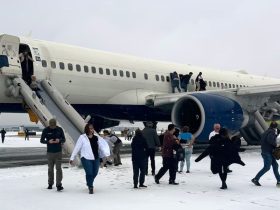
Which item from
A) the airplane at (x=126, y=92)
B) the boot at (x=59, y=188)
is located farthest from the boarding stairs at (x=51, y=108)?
the boot at (x=59, y=188)

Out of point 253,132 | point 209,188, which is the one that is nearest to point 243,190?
point 209,188

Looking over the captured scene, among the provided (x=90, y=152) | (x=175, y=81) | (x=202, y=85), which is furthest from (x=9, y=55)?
(x=202, y=85)

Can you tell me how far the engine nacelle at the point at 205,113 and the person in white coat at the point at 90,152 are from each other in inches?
271

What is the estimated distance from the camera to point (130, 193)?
24.9 feet

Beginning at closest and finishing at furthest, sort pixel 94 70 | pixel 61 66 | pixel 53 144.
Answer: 1. pixel 53 144
2. pixel 61 66
3. pixel 94 70

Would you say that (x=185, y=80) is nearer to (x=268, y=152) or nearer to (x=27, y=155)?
(x=27, y=155)

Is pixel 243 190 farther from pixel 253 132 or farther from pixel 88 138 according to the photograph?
pixel 253 132

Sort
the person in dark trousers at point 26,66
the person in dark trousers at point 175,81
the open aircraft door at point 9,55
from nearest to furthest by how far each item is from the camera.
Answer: the open aircraft door at point 9,55
the person in dark trousers at point 26,66
the person in dark trousers at point 175,81

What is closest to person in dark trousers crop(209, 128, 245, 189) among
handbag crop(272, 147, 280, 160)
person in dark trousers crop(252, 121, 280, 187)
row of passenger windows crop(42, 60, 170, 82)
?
person in dark trousers crop(252, 121, 280, 187)

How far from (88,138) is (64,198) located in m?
1.32

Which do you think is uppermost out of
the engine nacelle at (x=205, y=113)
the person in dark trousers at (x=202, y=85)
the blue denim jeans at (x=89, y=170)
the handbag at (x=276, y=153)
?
the person in dark trousers at (x=202, y=85)

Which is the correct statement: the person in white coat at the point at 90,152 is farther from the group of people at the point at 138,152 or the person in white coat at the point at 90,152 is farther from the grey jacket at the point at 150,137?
the grey jacket at the point at 150,137

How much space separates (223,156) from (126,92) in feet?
31.1

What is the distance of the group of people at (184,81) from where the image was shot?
1948cm
